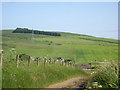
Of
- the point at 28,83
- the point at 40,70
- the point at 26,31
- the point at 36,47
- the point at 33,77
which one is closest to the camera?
the point at 28,83

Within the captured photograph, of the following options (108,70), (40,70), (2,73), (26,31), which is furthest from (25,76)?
(26,31)

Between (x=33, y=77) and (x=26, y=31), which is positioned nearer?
(x=33, y=77)

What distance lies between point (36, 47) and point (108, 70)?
85566mm

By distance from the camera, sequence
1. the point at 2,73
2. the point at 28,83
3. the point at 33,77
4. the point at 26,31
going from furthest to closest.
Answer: the point at 26,31 → the point at 33,77 → the point at 28,83 → the point at 2,73

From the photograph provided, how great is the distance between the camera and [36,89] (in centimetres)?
1962

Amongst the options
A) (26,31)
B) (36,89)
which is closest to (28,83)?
(36,89)

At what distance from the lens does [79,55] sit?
11500 cm

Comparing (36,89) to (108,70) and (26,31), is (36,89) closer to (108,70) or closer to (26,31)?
(108,70)

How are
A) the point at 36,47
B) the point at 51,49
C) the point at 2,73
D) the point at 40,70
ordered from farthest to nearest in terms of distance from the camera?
1. the point at 51,49
2. the point at 36,47
3. the point at 40,70
4. the point at 2,73

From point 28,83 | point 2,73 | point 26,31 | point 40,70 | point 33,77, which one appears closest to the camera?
point 2,73

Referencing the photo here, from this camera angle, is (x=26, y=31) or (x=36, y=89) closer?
(x=36, y=89)

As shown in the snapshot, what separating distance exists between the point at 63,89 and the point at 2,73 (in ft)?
17.5

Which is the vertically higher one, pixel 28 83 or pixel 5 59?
pixel 5 59

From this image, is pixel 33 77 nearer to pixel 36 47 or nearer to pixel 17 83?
pixel 17 83
